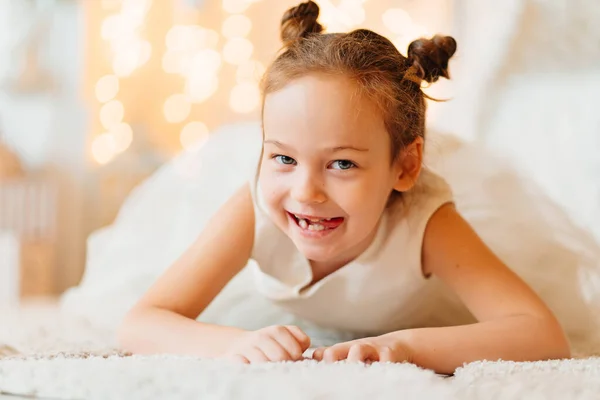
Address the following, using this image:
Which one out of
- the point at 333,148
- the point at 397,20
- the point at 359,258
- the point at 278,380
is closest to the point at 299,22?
the point at 333,148

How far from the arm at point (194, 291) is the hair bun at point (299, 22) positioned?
263 mm

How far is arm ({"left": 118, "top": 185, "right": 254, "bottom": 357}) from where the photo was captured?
109 centimetres

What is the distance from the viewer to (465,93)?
2.24 m

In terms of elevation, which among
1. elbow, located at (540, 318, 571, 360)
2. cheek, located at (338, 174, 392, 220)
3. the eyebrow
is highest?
the eyebrow

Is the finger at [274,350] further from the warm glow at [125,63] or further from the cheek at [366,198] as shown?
the warm glow at [125,63]

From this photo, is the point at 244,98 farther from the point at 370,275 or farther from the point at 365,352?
the point at 365,352

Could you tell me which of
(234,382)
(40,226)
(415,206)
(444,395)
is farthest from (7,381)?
(40,226)

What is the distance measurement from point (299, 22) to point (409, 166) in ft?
0.88

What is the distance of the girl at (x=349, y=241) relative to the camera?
3.39ft

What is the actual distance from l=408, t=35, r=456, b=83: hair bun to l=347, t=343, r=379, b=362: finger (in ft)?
1.38

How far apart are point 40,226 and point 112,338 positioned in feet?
4.62

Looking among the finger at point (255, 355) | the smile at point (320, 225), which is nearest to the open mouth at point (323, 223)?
the smile at point (320, 225)

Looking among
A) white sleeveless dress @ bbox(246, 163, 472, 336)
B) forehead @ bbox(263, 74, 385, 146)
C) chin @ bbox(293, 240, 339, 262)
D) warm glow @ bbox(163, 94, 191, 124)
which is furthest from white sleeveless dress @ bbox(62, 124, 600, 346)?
warm glow @ bbox(163, 94, 191, 124)

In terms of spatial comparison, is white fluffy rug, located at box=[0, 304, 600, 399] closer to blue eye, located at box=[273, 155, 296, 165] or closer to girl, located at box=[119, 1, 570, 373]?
girl, located at box=[119, 1, 570, 373]
